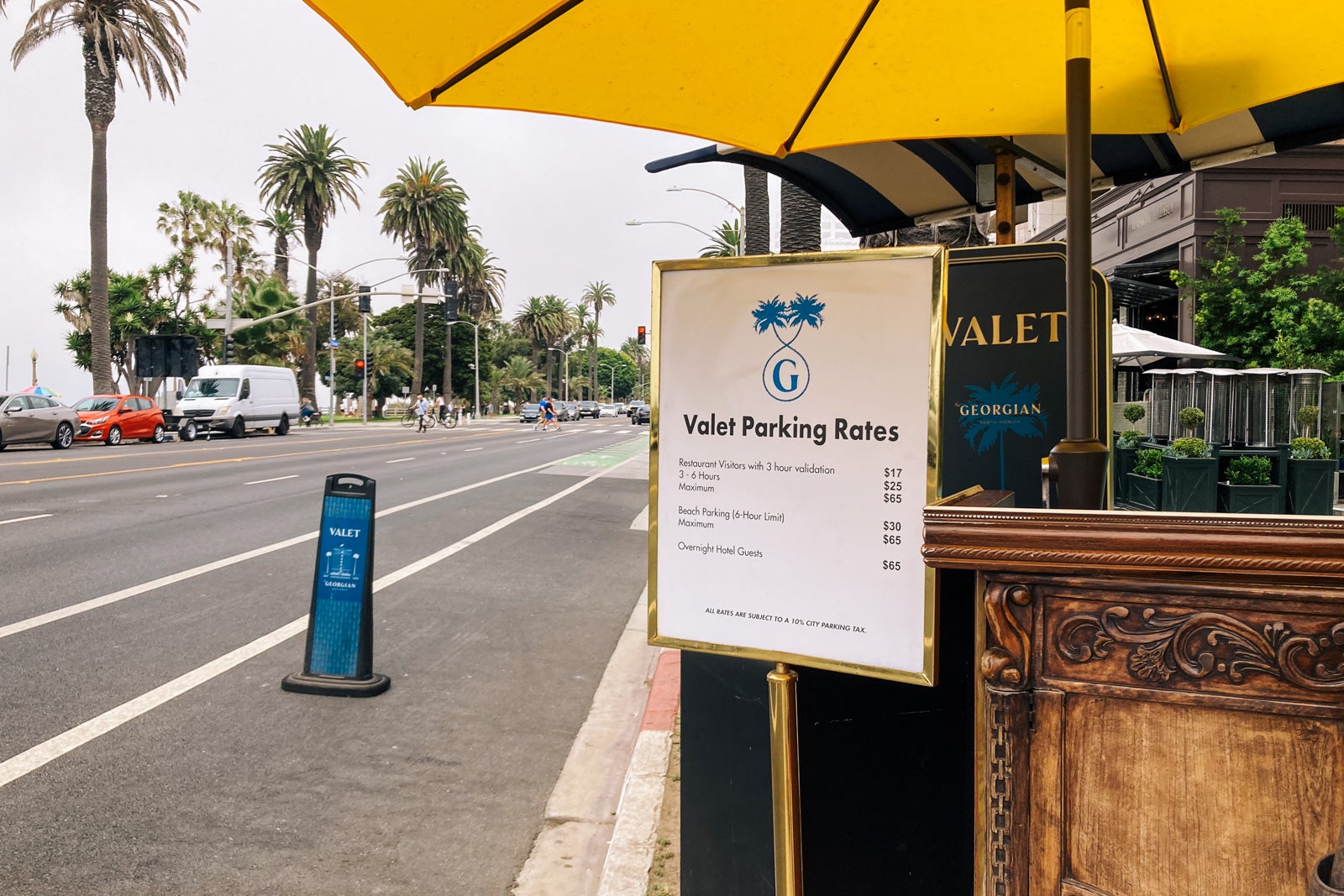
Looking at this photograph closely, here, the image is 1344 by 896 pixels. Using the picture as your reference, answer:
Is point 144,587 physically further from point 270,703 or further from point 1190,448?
point 1190,448

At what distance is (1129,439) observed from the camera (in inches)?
625

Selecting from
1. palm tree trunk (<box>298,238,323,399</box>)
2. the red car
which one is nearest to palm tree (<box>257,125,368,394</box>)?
palm tree trunk (<box>298,238,323,399</box>)

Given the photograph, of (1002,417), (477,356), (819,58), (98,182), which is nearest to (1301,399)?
(1002,417)

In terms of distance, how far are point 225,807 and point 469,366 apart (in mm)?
91820

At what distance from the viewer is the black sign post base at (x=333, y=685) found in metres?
5.79

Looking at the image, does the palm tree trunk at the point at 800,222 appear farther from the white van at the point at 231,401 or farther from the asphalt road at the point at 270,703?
the white van at the point at 231,401

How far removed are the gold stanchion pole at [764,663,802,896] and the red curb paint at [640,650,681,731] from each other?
2.28m

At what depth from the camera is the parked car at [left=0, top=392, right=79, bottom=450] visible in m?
25.2

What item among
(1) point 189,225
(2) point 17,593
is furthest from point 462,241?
(2) point 17,593

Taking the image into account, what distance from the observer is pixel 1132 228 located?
969 inches

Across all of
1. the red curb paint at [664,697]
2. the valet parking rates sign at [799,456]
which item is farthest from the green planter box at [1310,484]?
the valet parking rates sign at [799,456]

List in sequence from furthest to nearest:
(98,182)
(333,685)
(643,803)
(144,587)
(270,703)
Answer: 1. (98,182)
2. (144,587)
3. (333,685)
4. (270,703)
5. (643,803)

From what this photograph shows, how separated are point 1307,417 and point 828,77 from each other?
15.1m

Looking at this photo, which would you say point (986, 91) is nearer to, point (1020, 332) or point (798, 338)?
point (1020, 332)
